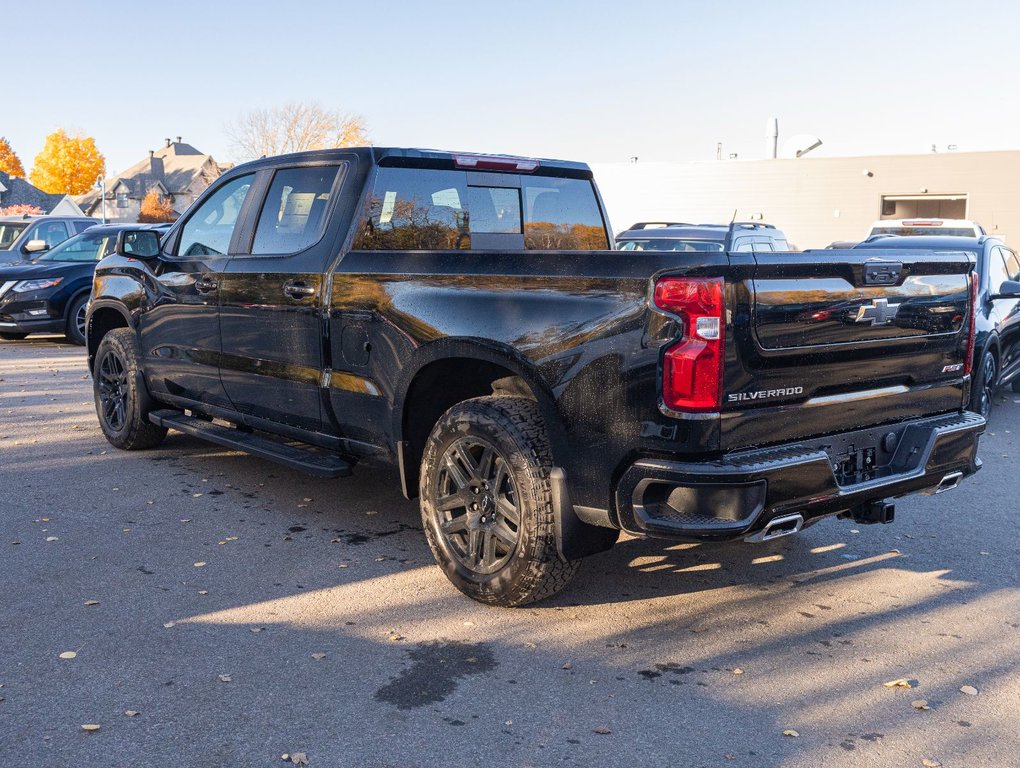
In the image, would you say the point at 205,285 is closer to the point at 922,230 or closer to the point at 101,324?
the point at 101,324

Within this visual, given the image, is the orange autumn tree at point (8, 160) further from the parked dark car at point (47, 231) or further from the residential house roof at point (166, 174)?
the parked dark car at point (47, 231)

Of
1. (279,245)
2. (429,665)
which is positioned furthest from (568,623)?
(279,245)

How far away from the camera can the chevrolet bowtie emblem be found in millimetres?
4203

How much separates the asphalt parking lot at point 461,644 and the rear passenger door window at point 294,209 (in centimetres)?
158

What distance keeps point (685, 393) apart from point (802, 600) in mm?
1575

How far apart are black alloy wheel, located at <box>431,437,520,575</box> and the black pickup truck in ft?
0.04

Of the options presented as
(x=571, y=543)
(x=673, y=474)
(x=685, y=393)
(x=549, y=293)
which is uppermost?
(x=549, y=293)

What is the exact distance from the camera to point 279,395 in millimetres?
5855

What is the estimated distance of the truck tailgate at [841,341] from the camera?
3.84 m

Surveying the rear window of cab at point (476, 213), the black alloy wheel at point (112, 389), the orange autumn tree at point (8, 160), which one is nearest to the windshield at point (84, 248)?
the black alloy wheel at point (112, 389)

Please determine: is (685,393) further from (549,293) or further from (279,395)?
(279,395)

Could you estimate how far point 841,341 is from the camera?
13.5 ft

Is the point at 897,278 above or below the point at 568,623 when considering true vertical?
above

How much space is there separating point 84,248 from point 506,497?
13596mm
